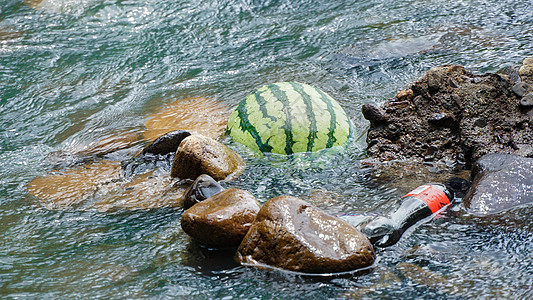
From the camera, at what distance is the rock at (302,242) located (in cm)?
285

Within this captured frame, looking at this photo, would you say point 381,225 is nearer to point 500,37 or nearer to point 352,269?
point 352,269

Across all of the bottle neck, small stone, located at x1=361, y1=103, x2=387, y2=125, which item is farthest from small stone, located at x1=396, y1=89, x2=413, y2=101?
the bottle neck

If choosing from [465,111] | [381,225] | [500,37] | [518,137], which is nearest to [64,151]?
[381,225]

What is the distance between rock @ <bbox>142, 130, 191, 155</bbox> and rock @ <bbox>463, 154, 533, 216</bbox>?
2.45 m

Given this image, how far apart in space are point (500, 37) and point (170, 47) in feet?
14.1

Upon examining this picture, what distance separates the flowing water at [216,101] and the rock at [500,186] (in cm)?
10

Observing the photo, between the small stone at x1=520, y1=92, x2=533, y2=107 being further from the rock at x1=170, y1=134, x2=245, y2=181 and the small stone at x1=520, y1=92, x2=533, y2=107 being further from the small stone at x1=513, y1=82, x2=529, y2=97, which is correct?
the rock at x1=170, y1=134, x2=245, y2=181

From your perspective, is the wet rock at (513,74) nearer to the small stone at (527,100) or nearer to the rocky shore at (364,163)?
the rocky shore at (364,163)

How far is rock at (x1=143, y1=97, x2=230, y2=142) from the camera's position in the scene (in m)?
5.22

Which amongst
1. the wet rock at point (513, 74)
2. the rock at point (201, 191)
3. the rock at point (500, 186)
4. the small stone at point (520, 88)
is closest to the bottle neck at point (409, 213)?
the rock at point (500, 186)

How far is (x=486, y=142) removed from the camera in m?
4.00

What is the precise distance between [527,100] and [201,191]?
263cm

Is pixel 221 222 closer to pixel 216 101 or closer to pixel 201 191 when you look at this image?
pixel 201 191

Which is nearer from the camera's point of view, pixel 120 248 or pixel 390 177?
pixel 120 248
